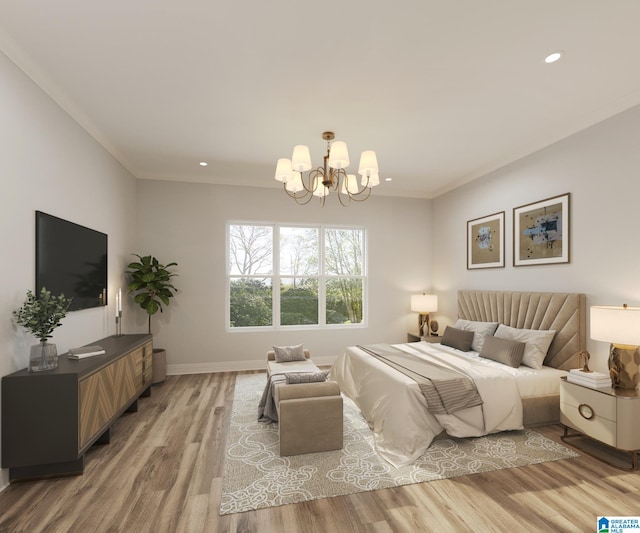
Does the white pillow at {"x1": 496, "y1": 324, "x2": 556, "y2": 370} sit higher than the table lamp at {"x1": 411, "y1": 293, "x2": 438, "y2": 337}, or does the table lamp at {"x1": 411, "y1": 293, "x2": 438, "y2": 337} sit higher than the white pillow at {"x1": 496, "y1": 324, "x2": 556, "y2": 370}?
the table lamp at {"x1": 411, "y1": 293, "x2": 438, "y2": 337}

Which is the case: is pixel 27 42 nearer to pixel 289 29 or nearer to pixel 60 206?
pixel 60 206

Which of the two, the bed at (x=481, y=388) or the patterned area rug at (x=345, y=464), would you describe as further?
the bed at (x=481, y=388)

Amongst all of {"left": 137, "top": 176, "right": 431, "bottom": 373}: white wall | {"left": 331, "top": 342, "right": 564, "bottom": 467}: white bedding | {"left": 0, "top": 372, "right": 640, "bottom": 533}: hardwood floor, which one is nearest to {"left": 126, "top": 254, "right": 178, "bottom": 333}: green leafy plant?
{"left": 137, "top": 176, "right": 431, "bottom": 373}: white wall

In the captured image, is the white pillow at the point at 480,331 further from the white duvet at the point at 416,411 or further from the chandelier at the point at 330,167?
the chandelier at the point at 330,167

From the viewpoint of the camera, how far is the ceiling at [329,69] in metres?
2.05

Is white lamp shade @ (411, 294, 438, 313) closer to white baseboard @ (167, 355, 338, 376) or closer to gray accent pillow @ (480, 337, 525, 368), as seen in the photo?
gray accent pillow @ (480, 337, 525, 368)

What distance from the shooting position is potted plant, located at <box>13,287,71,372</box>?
2.38 metres

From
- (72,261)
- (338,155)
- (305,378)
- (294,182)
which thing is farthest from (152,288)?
(338,155)

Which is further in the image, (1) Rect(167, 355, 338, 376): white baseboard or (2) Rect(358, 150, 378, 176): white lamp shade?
(1) Rect(167, 355, 338, 376): white baseboard

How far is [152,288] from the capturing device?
4555 mm

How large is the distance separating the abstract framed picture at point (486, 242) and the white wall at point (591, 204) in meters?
0.10

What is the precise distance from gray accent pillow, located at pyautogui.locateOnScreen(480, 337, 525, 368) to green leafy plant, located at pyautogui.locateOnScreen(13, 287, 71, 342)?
391cm

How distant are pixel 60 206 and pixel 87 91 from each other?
100cm

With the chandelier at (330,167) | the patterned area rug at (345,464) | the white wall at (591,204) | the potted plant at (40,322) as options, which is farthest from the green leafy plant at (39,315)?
the white wall at (591,204)
